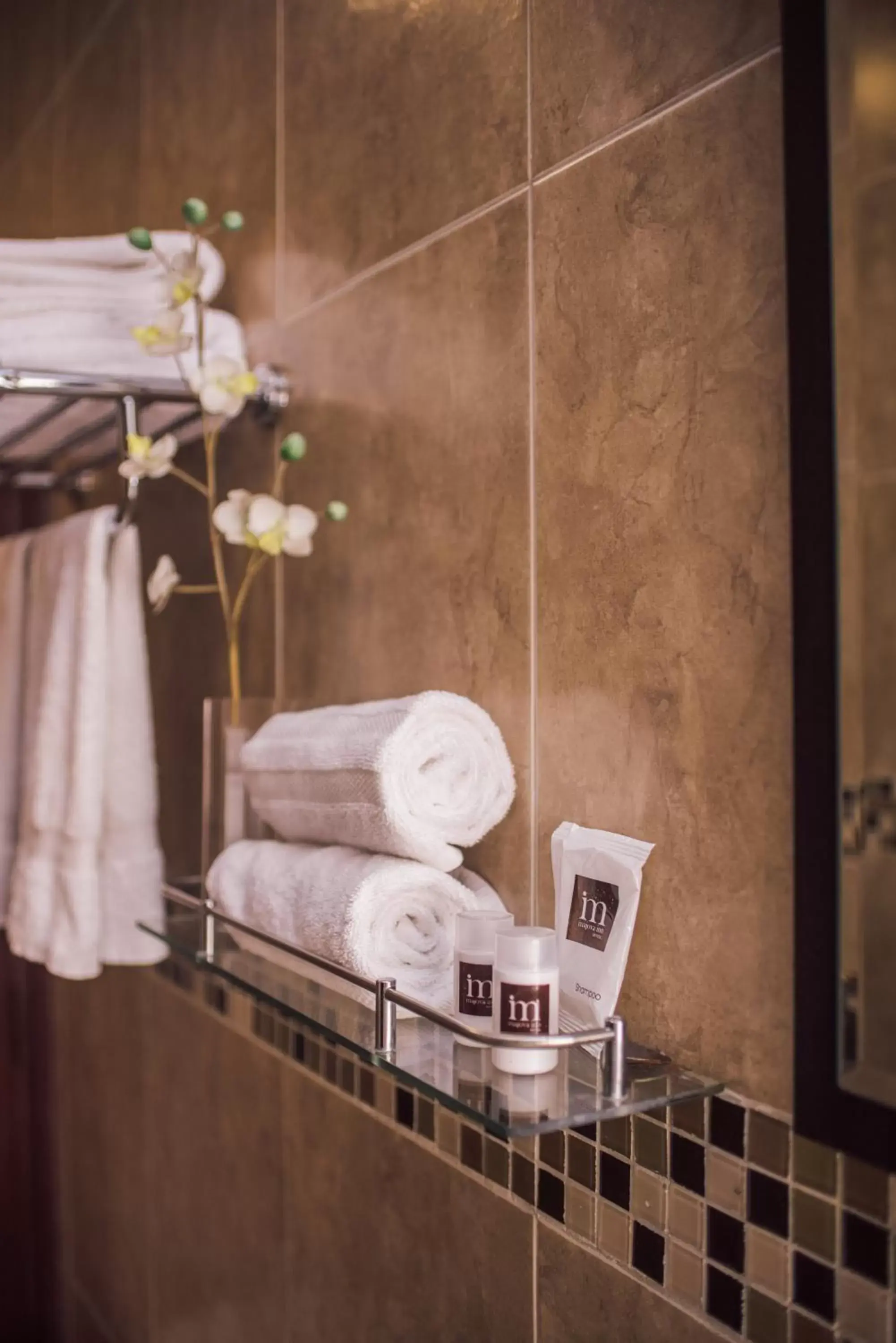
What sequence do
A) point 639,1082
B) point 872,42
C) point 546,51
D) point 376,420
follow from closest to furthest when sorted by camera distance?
point 872,42 → point 639,1082 → point 546,51 → point 376,420

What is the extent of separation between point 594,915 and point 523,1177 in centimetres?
25

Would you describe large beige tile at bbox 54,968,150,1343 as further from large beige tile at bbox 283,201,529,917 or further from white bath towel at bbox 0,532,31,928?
large beige tile at bbox 283,201,529,917

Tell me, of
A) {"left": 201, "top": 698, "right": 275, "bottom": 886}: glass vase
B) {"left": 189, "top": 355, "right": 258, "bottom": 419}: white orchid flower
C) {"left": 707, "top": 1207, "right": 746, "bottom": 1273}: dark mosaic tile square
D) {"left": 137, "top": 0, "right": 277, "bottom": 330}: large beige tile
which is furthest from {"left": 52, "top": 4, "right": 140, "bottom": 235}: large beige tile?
{"left": 707, "top": 1207, "right": 746, "bottom": 1273}: dark mosaic tile square

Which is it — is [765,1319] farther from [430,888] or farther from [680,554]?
[680,554]

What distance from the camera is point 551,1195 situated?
0.85m

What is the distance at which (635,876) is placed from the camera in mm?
729

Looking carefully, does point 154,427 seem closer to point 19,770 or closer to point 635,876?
point 19,770

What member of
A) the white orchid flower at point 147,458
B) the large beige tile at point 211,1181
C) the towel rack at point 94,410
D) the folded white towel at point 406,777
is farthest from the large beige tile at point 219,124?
the large beige tile at point 211,1181

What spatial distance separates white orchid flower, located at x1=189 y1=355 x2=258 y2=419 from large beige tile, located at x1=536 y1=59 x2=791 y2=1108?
33cm

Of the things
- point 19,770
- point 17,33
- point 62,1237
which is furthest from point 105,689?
point 17,33

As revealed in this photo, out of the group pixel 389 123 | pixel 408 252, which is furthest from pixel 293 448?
pixel 389 123

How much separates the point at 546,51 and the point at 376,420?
1.10 ft

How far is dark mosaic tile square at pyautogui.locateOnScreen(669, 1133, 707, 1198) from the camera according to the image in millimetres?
717

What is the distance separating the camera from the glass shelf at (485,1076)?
658mm
